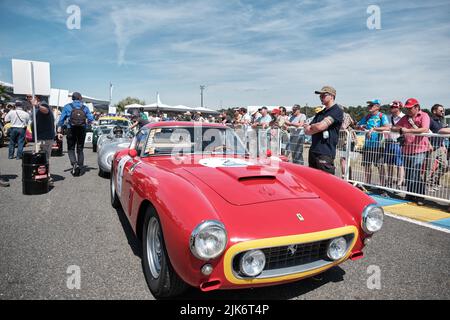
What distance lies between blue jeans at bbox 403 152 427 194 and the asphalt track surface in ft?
4.19

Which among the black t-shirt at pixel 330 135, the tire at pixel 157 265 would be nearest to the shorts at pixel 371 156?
the black t-shirt at pixel 330 135

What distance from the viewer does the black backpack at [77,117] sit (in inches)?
269

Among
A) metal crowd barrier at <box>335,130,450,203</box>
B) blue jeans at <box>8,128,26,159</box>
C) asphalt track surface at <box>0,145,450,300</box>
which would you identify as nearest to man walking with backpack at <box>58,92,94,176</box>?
asphalt track surface at <box>0,145,450,300</box>

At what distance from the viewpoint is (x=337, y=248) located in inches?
91.8

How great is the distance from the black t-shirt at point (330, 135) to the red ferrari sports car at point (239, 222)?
1.02m

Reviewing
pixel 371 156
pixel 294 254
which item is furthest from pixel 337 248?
pixel 371 156

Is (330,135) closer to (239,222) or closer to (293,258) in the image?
(293,258)

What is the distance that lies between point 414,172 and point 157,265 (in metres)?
4.61

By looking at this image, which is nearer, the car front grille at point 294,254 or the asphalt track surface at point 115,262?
the car front grille at point 294,254

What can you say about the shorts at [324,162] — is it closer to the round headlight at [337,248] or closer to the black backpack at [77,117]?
the round headlight at [337,248]

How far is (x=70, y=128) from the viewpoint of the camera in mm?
7000

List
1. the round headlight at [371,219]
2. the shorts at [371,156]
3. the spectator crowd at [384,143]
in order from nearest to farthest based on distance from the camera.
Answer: the round headlight at [371,219] < the spectator crowd at [384,143] < the shorts at [371,156]

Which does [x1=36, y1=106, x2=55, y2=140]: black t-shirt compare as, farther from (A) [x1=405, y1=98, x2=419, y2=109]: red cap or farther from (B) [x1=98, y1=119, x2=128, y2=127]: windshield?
(B) [x1=98, y1=119, x2=128, y2=127]: windshield
